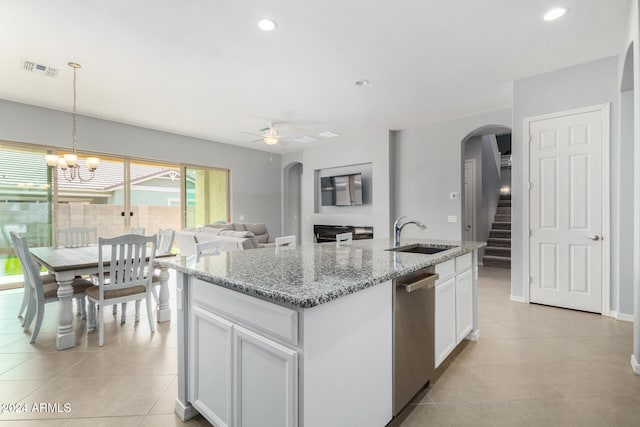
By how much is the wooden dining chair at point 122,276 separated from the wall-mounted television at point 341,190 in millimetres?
4896

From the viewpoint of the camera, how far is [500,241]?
6684 mm

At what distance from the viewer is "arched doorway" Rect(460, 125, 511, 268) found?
6.46 m

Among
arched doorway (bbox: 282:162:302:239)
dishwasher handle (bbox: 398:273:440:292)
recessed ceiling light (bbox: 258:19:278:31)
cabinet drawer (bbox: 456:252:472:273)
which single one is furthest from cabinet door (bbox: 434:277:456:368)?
arched doorway (bbox: 282:162:302:239)

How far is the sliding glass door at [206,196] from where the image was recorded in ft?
22.5

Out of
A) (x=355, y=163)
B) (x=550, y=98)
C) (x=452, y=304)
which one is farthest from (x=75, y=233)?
(x=550, y=98)

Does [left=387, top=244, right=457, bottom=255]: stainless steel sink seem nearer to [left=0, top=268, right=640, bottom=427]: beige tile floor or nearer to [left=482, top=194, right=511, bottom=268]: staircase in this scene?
[left=0, top=268, right=640, bottom=427]: beige tile floor

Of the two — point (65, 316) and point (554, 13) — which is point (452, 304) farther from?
point (65, 316)

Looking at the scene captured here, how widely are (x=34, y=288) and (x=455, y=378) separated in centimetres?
349

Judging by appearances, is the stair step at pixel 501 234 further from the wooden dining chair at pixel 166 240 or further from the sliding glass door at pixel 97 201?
the sliding glass door at pixel 97 201

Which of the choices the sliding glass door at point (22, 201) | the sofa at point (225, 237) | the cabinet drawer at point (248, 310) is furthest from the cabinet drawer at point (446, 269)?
the sliding glass door at point (22, 201)

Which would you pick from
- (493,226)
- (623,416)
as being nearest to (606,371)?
(623,416)

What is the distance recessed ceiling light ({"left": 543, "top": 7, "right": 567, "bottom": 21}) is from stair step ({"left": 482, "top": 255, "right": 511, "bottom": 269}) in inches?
185

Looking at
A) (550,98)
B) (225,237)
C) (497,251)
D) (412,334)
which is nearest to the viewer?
(412,334)

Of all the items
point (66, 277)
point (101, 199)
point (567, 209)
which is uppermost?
point (101, 199)
